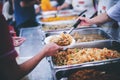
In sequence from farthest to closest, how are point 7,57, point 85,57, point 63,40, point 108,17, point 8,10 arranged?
point 8,10, point 108,17, point 63,40, point 85,57, point 7,57

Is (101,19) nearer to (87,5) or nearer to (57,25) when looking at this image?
(57,25)

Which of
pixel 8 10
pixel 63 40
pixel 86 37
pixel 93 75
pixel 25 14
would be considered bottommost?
pixel 93 75

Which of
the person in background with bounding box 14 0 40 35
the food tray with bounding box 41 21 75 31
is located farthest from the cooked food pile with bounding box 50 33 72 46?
the person in background with bounding box 14 0 40 35

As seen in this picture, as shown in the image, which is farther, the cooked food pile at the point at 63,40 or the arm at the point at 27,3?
the arm at the point at 27,3

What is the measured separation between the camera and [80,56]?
2604 mm

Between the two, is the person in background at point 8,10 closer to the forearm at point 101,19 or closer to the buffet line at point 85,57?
the buffet line at point 85,57

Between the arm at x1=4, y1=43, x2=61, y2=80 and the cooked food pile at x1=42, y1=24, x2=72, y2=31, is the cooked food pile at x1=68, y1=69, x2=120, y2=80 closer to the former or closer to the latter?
the arm at x1=4, y1=43, x2=61, y2=80

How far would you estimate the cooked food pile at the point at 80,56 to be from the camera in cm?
249

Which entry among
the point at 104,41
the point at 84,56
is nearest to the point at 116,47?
the point at 104,41

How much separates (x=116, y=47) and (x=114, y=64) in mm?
676

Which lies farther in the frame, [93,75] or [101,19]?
[101,19]

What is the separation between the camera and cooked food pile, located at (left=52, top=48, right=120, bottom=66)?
8.16 ft

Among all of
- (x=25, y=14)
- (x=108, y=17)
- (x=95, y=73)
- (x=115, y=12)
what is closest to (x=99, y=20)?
(x=108, y=17)

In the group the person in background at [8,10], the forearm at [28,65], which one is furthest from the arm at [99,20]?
the person in background at [8,10]
